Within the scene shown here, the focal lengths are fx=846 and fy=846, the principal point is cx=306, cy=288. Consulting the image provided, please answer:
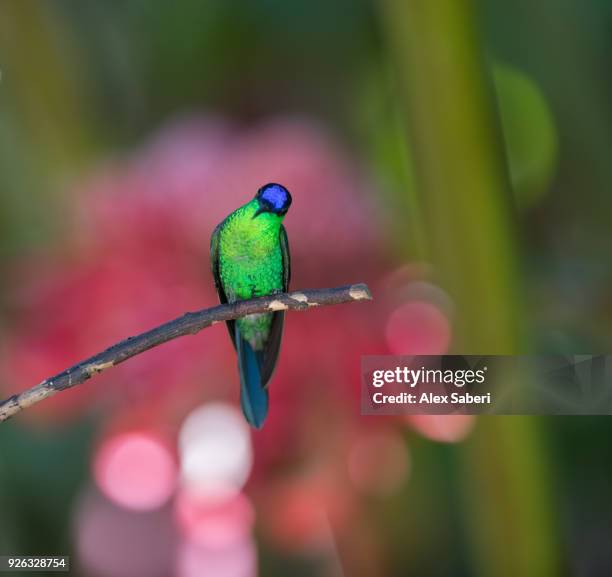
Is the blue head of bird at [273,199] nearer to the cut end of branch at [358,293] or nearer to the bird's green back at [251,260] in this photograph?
the bird's green back at [251,260]

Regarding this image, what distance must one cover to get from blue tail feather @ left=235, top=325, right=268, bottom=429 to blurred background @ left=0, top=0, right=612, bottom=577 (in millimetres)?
13

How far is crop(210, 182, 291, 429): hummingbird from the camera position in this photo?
51cm

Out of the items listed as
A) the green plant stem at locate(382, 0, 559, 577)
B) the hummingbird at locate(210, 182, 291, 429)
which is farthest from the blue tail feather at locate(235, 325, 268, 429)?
the green plant stem at locate(382, 0, 559, 577)

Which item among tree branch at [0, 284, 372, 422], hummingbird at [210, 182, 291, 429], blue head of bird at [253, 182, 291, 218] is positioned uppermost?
blue head of bird at [253, 182, 291, 218]

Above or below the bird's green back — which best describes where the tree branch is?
below

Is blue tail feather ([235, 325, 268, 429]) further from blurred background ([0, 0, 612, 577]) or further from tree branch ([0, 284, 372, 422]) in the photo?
tree branch ([0, 284, 372, 422])

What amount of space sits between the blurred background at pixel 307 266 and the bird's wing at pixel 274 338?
0.5 inches

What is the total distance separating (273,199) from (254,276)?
0.06 metres

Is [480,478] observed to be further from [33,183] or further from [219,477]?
[33,183]

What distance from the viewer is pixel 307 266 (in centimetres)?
56

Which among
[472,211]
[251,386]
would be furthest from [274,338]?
[472,211]

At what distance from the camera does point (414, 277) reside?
589 mm

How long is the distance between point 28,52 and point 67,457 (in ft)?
0.97

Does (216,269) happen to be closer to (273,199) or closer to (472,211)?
(273,199)
